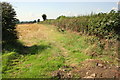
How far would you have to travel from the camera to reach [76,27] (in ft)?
50.1

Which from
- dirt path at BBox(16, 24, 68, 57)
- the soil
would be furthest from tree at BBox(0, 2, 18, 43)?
the soil

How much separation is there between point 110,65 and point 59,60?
2.28 m

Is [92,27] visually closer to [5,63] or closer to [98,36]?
[98,36]

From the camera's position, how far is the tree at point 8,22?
1031cm

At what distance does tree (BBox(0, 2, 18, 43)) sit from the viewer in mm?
10312

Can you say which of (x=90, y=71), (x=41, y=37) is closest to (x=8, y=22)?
(x=41, y=37)

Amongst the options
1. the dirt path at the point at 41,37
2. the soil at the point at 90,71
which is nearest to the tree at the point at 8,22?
the dirt path at the point at 41,37

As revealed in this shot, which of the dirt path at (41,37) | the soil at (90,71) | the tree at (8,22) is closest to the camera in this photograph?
the soil at (90,71)

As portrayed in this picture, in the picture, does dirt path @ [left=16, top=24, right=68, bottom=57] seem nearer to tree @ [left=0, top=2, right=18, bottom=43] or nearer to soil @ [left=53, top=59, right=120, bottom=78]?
tree @ [left=0, top=2, right=18, bottom=43]

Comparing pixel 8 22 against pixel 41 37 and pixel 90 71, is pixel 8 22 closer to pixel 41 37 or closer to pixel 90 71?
pixel 41 37

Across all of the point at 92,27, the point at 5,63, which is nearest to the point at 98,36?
the point at 92,27

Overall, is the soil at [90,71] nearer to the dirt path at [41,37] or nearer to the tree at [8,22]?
the dirt path at [41,37]

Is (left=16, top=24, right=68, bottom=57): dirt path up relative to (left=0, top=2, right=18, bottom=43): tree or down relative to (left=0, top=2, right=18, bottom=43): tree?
down

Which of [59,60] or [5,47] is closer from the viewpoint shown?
[59,60]
